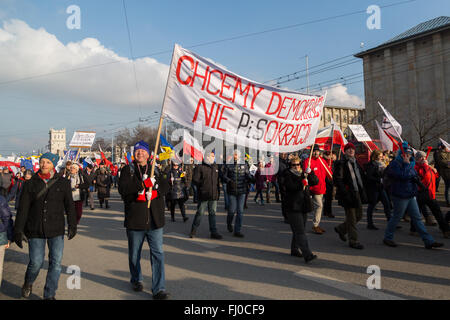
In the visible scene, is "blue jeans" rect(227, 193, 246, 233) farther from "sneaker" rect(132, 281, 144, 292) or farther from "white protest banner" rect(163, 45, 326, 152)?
"sneaker" rect(132, 281, 144, 292)

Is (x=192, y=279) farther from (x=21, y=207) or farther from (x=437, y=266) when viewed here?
(x=437, y=266)

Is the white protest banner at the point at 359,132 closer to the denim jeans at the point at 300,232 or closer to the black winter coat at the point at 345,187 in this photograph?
the black winter coat at the point at 345,187

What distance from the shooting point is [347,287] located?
4387 mm

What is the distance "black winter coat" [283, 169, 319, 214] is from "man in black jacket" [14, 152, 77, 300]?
335cm

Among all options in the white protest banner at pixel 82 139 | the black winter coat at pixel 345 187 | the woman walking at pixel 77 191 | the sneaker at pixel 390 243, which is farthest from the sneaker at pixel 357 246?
the white protest banner at pixel 82 139

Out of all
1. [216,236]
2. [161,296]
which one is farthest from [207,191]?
[161,296]

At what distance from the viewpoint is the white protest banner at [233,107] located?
16.0 ft

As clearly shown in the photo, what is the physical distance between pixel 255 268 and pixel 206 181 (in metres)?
2.84

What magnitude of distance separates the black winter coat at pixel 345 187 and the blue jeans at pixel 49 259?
4714 mm

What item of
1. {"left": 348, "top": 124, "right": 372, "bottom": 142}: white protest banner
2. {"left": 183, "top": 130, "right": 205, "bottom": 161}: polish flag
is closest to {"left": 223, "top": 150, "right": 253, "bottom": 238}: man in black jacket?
{"left": 183, "top": 130, "right": 205, "bottom": 161}: polish flag

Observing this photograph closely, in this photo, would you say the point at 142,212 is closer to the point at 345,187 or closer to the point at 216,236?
the point at 216,236

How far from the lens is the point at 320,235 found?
7.58m

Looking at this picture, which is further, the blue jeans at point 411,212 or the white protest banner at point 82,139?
the white protest banner at point 82,139

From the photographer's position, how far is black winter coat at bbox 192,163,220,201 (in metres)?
7.62
